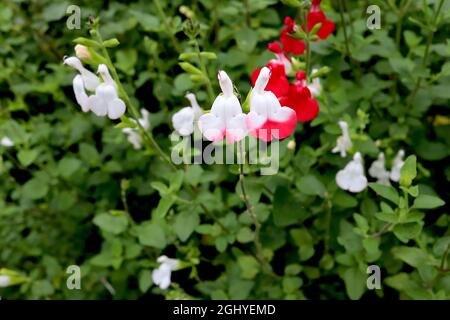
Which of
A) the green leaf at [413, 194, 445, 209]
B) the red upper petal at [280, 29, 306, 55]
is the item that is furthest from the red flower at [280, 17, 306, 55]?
the green leaf at [413, 194, 445, 209]

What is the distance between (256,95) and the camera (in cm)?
101

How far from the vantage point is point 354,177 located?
4.61ft

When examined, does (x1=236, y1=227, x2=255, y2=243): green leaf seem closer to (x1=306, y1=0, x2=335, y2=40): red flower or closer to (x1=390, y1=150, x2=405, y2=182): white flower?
(x1=390, y1=150, x2=405, y2=182): white flower

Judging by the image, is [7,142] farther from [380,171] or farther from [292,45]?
[380,171]

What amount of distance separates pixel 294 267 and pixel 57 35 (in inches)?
62.8

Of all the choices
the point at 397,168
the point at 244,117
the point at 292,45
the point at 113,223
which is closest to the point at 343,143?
the point at 397,168

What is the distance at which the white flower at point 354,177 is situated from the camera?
4.57 feet

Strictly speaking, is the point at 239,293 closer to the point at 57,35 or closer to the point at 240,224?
the point at 240,224

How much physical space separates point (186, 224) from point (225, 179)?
0.34 meters

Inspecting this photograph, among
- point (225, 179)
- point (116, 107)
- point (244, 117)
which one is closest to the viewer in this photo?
point (244, 117)

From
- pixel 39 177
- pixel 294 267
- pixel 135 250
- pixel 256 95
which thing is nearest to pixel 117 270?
pixel 135 250

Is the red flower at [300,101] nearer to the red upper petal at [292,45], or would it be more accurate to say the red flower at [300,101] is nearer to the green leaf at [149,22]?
the red upper petal at [292,45]

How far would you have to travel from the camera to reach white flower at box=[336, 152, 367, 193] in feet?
4.57

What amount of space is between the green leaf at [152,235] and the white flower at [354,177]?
1.81 ft
